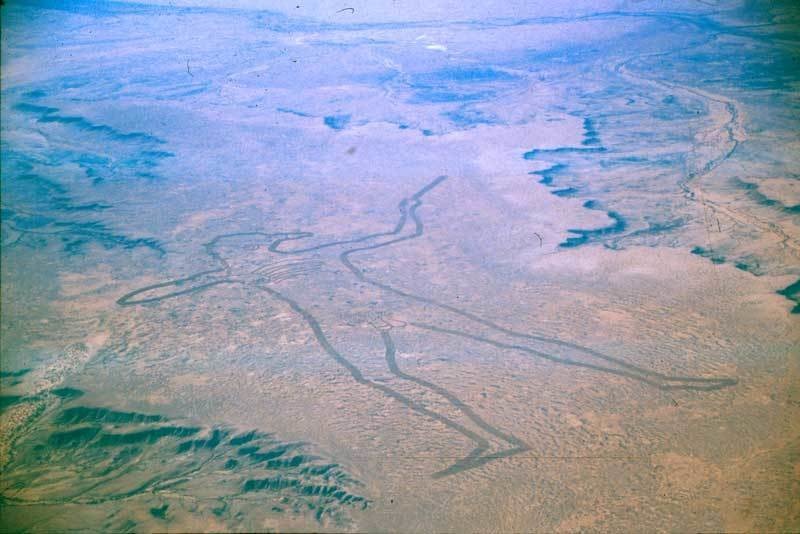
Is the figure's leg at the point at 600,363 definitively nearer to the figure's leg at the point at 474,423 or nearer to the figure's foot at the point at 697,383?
the figure's foot at the point at 697,383

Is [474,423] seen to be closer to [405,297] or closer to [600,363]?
[600,363]

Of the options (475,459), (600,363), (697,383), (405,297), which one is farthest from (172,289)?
(697,383)

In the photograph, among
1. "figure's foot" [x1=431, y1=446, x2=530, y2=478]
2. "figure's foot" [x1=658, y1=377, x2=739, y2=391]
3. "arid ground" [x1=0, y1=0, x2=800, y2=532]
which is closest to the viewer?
"arid ground" [x1=0, y1=0, x2=800, y2=532]

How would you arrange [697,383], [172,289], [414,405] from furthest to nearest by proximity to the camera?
[172,289] → [697,383] → [414,405]

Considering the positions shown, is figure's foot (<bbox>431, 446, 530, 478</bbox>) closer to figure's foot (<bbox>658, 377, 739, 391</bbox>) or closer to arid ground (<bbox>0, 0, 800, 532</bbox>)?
arid ground (<bbox>0, 0, 800, 532</bbox>)

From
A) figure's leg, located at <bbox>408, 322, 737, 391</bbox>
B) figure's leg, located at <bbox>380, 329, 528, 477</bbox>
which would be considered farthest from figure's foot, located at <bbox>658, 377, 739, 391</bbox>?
figure's leg, located at <bbox>380, 329, 528, 477</bbox>

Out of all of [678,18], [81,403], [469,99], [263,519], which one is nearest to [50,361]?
[81,403]
